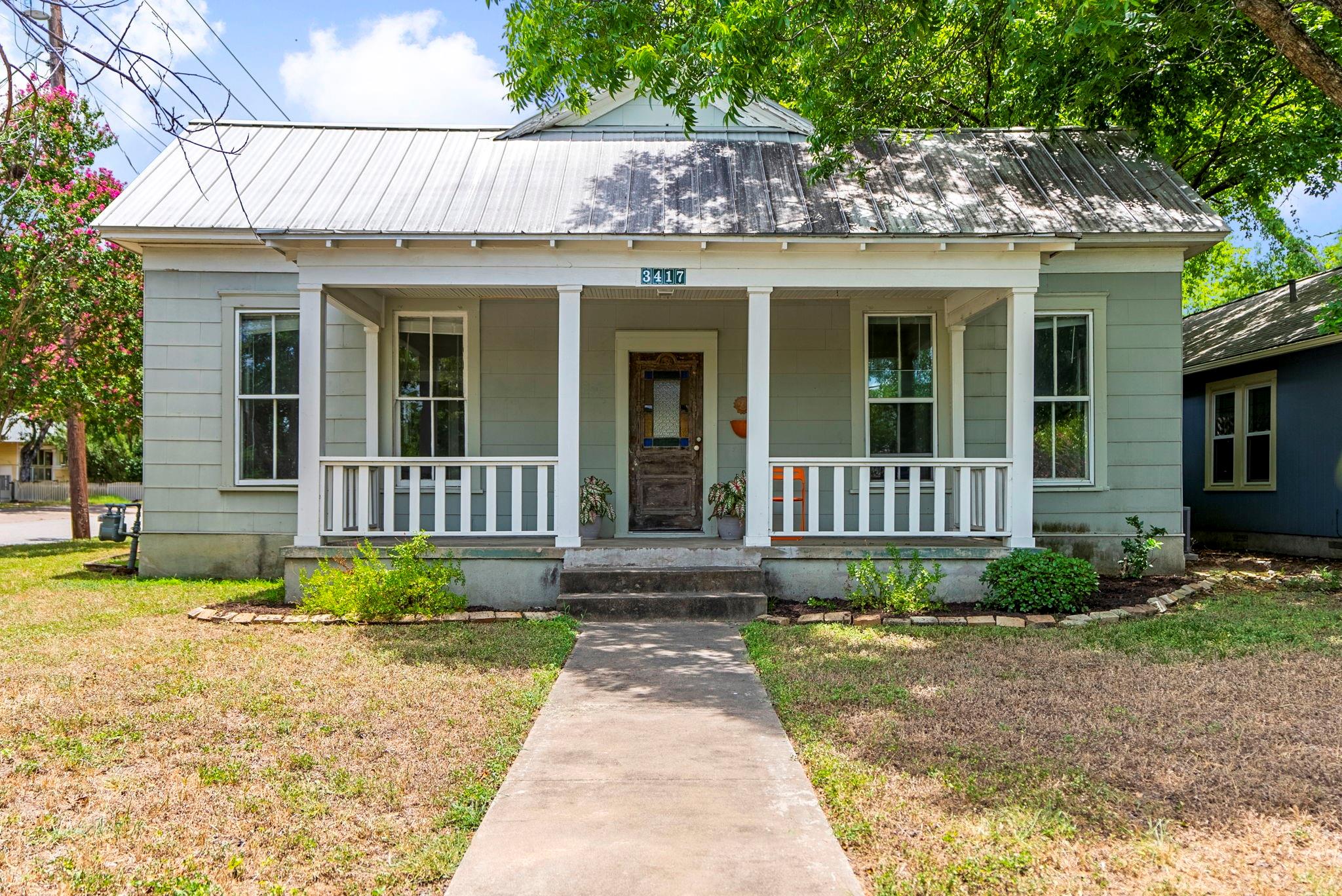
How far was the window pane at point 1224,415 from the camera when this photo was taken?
45.7ft

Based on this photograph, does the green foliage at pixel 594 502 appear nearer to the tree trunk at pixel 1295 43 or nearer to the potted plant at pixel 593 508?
the potted plant at pixel 593 508

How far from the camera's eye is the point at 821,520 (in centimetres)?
956

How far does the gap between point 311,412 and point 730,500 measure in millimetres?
4239

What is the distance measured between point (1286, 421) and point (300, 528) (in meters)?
12.7

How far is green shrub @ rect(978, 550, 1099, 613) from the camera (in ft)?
24.9

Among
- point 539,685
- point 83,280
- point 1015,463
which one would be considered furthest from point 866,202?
point 83,280

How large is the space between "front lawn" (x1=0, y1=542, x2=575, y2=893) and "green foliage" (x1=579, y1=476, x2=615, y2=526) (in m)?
2.56

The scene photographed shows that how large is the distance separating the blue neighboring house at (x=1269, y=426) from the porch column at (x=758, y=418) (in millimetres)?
7193

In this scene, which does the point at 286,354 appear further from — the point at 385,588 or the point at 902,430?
the point at 902,430

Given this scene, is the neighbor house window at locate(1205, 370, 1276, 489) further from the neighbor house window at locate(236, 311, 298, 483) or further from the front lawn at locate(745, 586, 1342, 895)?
the neighbor house window at locate(236, 311, 298, 483)

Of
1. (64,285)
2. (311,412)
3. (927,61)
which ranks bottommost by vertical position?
(311,412)

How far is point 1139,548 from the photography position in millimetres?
9125


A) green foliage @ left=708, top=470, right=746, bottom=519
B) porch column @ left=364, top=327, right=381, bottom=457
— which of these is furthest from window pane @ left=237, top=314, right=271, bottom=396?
green foliage @ left=708, top=470, right=746, bottom=519

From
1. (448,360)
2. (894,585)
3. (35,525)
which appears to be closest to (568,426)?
(448,360)
